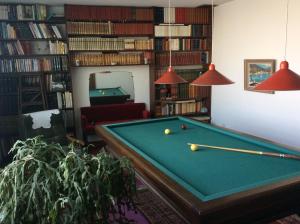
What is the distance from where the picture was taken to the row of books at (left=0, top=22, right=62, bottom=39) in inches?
187

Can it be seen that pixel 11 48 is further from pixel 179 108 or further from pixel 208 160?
pixel 208 160

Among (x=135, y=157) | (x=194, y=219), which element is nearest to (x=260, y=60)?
(x=135, y=157)

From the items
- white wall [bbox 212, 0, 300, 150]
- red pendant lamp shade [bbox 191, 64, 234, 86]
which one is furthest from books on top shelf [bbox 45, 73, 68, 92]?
red pendant lamp shade [bbox 191, 64, 234, 86]

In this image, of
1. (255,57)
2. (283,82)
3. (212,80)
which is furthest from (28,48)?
(283,82)

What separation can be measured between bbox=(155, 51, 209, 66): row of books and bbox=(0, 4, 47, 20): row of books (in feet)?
7.37

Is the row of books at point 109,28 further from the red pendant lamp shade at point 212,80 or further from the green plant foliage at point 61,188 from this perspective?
the green plant foliage at point 61,188

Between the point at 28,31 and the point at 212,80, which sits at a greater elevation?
the point at 28,31

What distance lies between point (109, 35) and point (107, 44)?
0.18 m

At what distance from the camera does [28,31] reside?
191 inches

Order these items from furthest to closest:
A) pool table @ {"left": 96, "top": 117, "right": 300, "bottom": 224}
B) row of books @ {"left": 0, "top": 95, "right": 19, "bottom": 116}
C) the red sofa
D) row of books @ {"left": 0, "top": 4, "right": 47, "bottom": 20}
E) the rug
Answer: the red sofa, row of books @ {"left": 0, "top": 95, "right": 19, "bottom": 116}, row of books @ {"left": 0, "top": 4, "right": 47, "bottom": 20}, the rug, pool table @ {"left": 96, "top": 117, "right": 300, "bottom": 224}

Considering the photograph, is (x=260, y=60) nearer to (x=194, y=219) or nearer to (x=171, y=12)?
(x=171, y=12)

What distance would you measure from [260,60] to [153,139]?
2.58 m

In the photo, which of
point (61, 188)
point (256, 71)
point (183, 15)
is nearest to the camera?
point (61, 188)

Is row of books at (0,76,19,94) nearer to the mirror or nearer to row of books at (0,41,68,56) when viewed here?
row of books at (0,41,68,56)
